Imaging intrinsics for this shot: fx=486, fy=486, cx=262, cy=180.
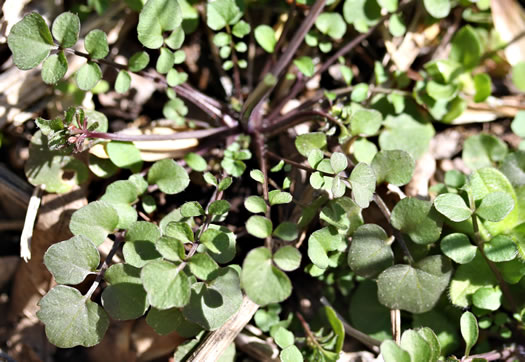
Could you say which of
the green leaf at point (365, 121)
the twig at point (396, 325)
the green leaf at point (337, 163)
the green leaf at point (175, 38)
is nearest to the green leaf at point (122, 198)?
the green leaf at point (175, 38)

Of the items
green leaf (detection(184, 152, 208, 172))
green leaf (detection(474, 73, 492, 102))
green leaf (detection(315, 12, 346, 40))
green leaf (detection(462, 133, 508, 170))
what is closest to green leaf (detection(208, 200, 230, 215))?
green leaf (detection(184, 152, 208, 172))

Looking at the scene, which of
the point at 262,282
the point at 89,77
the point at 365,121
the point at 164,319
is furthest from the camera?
the point at 365,121

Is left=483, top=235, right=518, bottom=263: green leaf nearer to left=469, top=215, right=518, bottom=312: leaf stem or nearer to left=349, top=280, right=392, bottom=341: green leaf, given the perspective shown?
left=469, top=215, right=518, bottom=312: leaf stem

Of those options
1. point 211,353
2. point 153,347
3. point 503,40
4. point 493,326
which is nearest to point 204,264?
point 211,353

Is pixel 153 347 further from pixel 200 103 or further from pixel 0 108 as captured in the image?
pixel 0 108

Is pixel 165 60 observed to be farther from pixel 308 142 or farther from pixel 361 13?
pixel 361 13

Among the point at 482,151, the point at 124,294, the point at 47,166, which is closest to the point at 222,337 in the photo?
the point at 124,294

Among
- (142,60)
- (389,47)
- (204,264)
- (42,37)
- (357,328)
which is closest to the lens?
(204,264)
